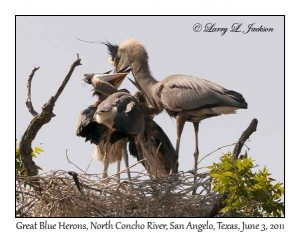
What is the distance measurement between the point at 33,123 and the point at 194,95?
2395 mm

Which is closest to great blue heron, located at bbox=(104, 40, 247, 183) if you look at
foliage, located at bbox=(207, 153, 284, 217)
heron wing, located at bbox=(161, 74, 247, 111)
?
heron wing, located at bbox=(161, 74, 247, 111)

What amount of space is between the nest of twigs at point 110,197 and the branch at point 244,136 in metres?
0.56

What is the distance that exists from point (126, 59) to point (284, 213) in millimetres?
3760

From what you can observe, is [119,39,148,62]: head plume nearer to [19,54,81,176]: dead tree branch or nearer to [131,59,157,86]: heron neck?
[131,59,157,86]: heron neck

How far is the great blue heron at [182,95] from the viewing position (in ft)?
44.3

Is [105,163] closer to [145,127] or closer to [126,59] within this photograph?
[145,127]

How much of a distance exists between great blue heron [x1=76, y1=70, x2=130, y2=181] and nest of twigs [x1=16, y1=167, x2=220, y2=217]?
539 millimetres

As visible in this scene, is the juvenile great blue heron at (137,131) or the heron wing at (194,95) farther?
the heron wing at (194,95)

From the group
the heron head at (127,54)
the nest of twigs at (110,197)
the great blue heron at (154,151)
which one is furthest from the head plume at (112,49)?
the nest of twigs at (110,197)

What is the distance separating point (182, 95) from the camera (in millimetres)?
13750

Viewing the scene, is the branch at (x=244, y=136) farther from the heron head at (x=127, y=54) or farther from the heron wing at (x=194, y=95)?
the heron head at (x=127, y=54)

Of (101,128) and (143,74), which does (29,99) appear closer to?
(101,128)

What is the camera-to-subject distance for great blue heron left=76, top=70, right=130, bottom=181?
13.2 metres

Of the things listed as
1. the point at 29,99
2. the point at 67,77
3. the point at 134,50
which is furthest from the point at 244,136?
the point at 134,50
